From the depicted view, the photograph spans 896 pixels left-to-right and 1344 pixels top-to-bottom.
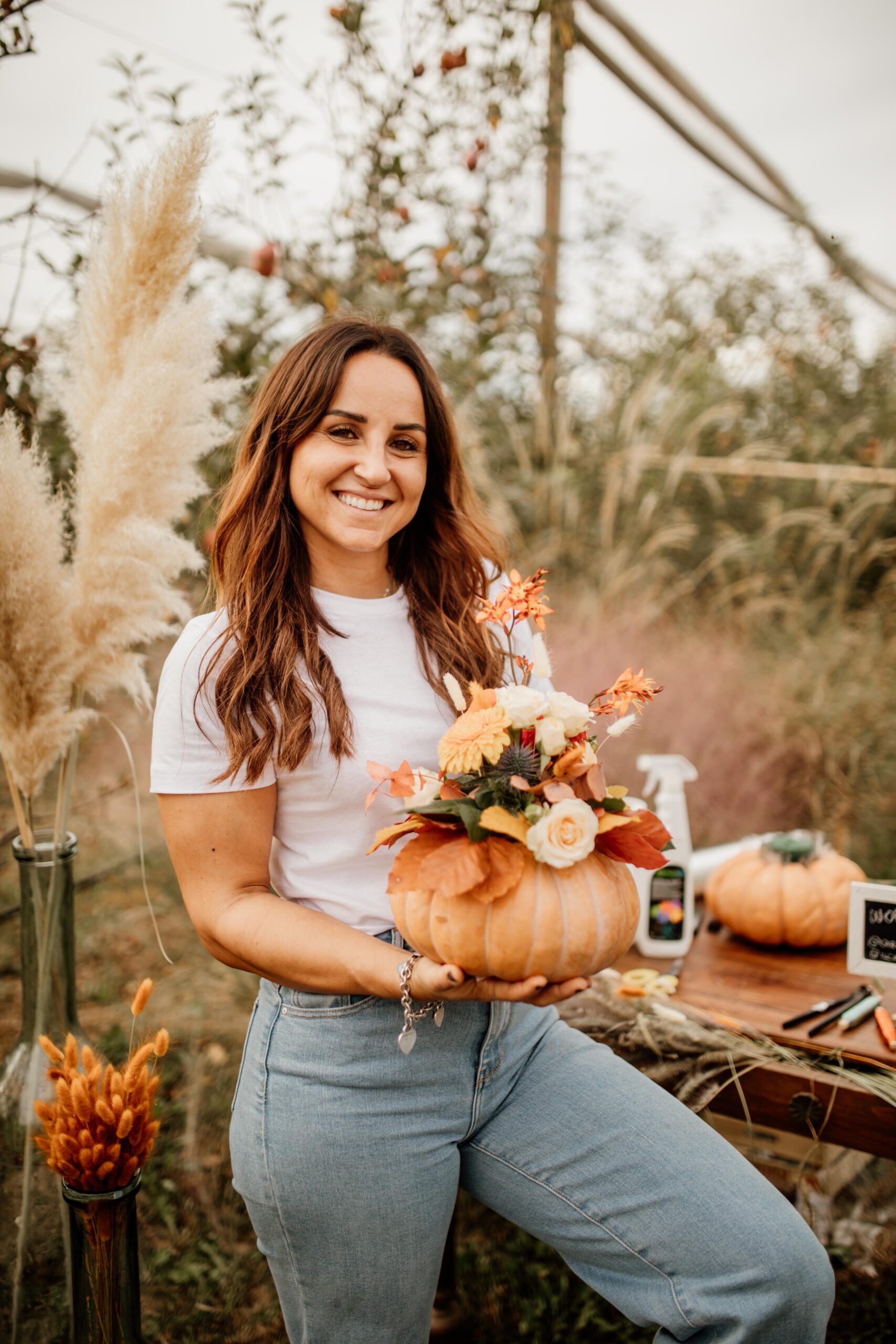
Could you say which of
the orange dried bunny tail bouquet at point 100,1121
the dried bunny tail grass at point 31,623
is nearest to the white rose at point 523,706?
the orange dried bunny tail bouquet at point 100,1121

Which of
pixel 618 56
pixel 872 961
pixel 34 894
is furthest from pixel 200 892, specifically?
pixel 618 56

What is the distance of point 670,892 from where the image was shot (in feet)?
6.26

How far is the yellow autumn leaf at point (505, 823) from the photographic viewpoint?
103 cm

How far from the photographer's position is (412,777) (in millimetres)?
1103

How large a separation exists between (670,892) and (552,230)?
2909mm

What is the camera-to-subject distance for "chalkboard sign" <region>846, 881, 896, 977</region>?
1.66 m

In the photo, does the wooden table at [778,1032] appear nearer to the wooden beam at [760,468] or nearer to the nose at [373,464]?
the nose at [373,464]

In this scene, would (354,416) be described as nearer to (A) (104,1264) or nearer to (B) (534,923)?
(B) (534,923)

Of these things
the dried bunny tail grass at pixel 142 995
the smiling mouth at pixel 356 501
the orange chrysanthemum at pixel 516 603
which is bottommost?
the dried bunny tail grass at pixel 142 995

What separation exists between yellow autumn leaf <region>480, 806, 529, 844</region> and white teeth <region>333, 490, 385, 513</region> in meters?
0.56

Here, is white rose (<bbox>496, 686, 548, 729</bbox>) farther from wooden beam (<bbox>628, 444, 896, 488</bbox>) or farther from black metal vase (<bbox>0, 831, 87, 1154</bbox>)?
wooden beam (<bbox>628, 444, 896, 488</bbox>)

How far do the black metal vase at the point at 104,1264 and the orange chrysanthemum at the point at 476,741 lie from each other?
2.54 feet

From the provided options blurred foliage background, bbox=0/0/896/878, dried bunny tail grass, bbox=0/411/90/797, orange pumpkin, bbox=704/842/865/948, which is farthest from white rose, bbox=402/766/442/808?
blurred foliage background, bbox=0/0/896/878

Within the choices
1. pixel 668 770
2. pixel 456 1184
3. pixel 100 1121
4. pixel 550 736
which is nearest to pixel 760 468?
pixel 668 770
